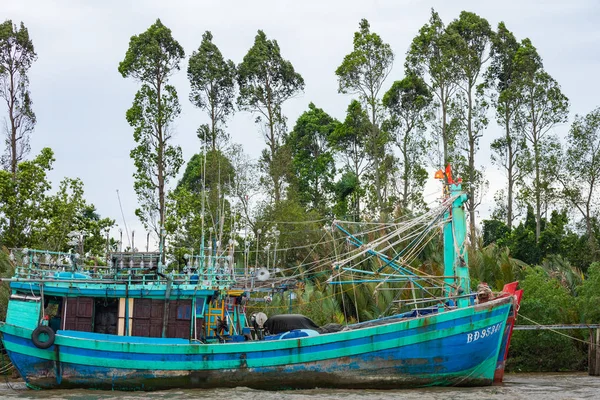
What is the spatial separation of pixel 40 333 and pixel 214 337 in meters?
4.60

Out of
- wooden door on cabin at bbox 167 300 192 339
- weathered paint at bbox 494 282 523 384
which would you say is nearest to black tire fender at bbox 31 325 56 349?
wooden door on cabin at bbox 167 300 192 339

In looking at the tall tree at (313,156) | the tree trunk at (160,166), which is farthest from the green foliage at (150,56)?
the tall tree at (313,156)

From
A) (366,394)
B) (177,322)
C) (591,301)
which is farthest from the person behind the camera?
(591,301)

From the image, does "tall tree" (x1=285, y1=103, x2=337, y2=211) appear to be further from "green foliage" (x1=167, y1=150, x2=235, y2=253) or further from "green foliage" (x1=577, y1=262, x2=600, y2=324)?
"green foliage" (x1=577, y1=262, x2=600, y2=324)

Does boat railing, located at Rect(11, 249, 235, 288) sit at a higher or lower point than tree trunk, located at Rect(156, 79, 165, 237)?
lower

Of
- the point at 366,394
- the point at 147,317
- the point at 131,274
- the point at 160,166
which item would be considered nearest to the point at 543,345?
the point at 366,394

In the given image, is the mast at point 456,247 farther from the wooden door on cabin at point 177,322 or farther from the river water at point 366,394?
the wooden door on cabin at point 177,322

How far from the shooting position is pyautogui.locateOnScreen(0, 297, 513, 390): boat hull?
2055cm

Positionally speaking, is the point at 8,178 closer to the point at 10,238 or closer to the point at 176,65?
the point at 10,238

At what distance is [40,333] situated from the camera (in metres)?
21.4

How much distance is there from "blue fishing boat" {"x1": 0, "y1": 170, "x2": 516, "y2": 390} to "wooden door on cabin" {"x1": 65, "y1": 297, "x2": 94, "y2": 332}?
27 mm

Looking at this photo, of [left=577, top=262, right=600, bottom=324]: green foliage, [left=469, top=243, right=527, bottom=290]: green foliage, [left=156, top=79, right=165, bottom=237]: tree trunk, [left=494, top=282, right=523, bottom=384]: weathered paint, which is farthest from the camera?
[left=156, top=79, right=165, bottom=237]: tree trunk

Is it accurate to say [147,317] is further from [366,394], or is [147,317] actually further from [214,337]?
[366,394]

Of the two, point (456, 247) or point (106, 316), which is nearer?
point (456, 247)
